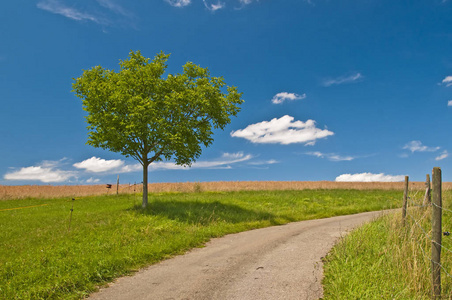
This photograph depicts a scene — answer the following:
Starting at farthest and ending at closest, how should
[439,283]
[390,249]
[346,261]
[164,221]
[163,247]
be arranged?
[164,221]
[163,247]
[390,249]
[346,261]
[439,283]

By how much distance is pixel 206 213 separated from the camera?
21.0 meters

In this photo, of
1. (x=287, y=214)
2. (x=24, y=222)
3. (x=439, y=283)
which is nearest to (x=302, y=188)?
(x=287, y=214)

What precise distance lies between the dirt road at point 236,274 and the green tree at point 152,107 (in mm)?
10790

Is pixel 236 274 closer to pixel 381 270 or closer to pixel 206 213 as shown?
pixel 381 270

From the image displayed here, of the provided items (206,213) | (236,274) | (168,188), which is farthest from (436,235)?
(168,188)

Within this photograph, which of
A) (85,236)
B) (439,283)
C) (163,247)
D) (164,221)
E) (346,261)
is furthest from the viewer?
(164,221)

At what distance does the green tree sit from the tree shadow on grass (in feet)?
6.83

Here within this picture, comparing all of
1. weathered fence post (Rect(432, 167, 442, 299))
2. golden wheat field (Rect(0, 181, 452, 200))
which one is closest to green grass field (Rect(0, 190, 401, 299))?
weathered fence post (Rect(432, 167, 442, 299))

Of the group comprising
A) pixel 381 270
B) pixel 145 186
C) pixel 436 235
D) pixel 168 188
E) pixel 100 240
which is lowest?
pixel 100 240

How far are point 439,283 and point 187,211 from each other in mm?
15601

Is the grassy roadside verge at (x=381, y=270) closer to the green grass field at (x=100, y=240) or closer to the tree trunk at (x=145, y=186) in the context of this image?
the green grass field at (x=100, y=240)

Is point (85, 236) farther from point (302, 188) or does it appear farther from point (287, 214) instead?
point (302, 188)

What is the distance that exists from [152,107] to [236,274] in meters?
15.4

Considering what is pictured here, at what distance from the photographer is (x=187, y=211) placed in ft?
68.4
